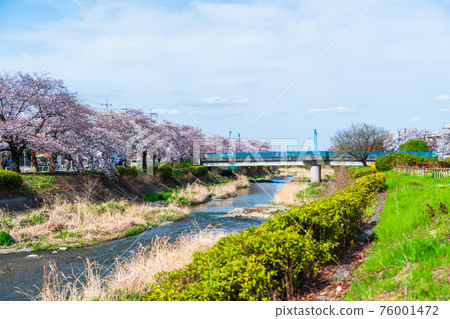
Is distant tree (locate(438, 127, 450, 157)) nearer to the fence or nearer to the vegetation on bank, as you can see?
the fence

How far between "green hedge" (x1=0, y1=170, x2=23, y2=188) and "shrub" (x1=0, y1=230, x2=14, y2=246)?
22.7ft

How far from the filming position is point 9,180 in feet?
75.2

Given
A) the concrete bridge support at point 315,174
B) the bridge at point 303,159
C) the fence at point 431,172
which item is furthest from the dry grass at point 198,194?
the fence at point 431,172

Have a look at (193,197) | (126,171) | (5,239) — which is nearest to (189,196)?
(193,197)

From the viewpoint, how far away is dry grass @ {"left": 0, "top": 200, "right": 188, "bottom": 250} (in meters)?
17.4

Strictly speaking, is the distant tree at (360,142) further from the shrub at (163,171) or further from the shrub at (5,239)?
the shrub at (5,239)

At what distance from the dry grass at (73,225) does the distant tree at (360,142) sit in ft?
110

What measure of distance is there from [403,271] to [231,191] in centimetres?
3523

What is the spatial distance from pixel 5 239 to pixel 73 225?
3389 mm

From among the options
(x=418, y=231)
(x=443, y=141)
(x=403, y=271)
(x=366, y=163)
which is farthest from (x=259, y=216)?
(x=443, y=141)

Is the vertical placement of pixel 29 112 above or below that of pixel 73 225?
above

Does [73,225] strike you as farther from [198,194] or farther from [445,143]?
[445,143]

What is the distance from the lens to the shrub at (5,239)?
652 inches

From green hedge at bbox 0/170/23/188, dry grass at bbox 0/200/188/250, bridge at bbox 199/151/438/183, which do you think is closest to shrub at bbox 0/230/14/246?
dry grass at bbox 0/200/188/250
